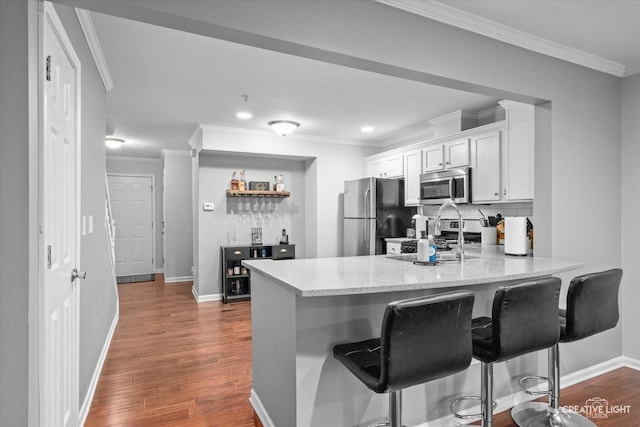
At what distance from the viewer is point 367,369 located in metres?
1.50

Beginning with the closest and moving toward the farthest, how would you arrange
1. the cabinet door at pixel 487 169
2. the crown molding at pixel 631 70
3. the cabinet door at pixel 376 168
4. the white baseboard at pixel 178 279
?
the crown molding at pixel 631 70
the cabinet door at pixel 487 169
the cabinet door at pixel 376 168
the white baseboard at pixel 178 279

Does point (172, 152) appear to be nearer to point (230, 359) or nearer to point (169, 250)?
point (169, 250)

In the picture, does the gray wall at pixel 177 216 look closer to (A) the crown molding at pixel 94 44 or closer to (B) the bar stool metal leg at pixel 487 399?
(A) the crown molding at pixel 94 44

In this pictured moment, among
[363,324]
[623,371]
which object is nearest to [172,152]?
[363,324]

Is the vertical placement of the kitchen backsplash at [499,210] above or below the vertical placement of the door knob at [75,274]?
above

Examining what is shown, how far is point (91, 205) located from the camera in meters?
2.54

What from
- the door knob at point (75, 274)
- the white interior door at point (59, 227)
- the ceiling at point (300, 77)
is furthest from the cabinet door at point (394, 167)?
the door knob at point (75, 274)

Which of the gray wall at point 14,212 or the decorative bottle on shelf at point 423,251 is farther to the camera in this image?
the decorative bottle on shelf at point 423,251

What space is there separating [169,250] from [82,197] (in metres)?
4.81

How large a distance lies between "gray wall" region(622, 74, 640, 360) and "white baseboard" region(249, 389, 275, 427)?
9.78ft

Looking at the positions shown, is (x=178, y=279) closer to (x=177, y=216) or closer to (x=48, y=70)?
(x=177, y=216)

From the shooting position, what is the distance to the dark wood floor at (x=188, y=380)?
2.25m

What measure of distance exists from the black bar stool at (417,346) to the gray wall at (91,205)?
1880 millimetres

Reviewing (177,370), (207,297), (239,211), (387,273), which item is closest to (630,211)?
(387,273)
